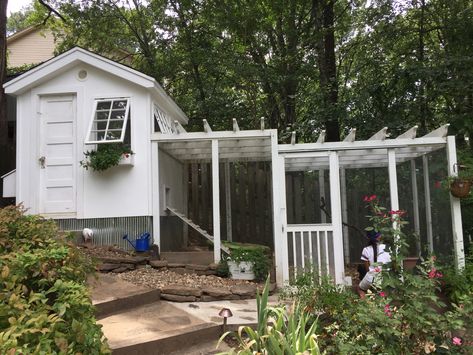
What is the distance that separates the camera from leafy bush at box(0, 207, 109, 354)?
7.34 ft

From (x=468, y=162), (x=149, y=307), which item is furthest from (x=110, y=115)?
(x=468, y=162)

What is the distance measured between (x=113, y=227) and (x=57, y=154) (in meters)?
1.64

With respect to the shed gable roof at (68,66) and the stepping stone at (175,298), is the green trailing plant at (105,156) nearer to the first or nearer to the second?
the shed gable roof at (68,66)

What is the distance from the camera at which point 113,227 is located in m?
7.27

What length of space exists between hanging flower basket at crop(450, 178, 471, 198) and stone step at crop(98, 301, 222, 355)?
404 centimetres

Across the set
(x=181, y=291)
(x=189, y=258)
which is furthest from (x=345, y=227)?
(x=181, y=291)

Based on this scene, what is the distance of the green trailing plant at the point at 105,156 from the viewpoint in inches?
273

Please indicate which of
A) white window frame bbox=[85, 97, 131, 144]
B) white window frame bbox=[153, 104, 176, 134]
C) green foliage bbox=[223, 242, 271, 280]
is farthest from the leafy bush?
white window frame bbox=[153, 104, 176, 134]

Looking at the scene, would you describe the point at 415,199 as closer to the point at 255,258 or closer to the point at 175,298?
the point at 255,258

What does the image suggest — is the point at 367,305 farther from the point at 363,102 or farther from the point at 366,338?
the point at 363,102

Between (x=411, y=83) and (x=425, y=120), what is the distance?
48.2 inches

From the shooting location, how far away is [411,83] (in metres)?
9.48

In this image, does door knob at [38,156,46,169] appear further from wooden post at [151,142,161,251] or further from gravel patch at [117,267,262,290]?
gravel patch at [117,267,262,290]

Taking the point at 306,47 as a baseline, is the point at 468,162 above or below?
below
